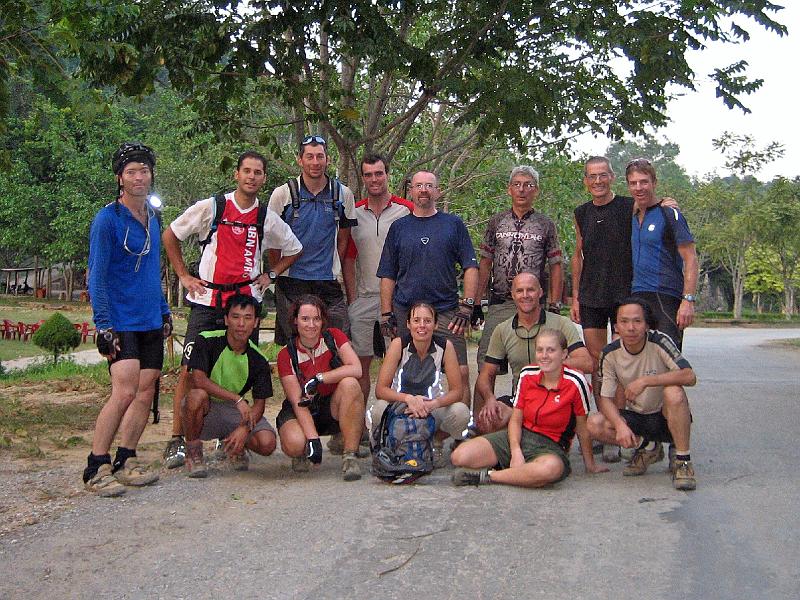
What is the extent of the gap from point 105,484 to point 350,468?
4.88 ft

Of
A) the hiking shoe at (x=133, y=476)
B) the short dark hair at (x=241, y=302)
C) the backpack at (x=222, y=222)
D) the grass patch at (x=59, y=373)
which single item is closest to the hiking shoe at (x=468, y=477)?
the short dark hair at (x=241, y=302)

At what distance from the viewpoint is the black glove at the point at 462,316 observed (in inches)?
269

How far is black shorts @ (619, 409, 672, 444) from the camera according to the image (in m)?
6.12

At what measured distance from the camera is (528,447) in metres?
5.98

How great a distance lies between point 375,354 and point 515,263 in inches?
52.1

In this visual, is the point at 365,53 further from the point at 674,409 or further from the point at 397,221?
the point at 674,409

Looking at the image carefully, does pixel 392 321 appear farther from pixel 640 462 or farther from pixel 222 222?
pixel 640 462

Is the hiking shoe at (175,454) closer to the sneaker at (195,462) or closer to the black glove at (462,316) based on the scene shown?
the sneaker at (195,462)

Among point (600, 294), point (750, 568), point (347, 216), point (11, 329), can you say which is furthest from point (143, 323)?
point (11, 329)

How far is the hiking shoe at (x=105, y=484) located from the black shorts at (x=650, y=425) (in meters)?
3.22

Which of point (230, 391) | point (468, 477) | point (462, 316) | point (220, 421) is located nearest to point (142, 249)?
point (230, 391)

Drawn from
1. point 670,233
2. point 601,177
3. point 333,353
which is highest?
point 601,177

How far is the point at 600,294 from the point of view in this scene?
23.0 feet

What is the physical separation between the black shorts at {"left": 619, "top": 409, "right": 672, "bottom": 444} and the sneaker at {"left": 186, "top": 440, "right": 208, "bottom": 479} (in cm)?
276
